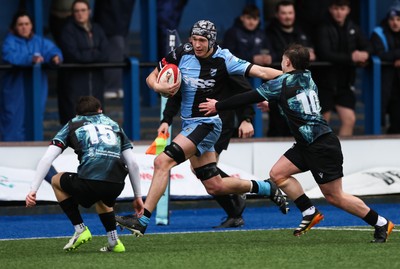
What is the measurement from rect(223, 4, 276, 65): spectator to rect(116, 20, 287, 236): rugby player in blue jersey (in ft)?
14.6

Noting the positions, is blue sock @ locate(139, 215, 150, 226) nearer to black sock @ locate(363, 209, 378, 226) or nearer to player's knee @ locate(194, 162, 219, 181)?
player's knee @ locate(194, 162, 219, 181)

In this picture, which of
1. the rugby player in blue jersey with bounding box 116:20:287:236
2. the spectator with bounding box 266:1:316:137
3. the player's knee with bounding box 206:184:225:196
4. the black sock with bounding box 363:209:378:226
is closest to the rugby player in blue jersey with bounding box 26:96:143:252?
the rugby player in blue jersey with bounding box 116:20:287:236

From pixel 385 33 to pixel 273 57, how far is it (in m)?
1.74

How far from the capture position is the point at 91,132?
11.5 m

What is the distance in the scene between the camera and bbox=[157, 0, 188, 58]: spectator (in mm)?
19062

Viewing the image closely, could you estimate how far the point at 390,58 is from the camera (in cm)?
1850

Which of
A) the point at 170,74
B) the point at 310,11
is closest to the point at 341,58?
the point at 310,11

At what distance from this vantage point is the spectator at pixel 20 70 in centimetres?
1702

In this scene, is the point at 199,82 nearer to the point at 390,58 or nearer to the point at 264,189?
the point at 264,189

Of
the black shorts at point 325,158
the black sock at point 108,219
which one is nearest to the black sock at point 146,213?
the black sock at point 108,219

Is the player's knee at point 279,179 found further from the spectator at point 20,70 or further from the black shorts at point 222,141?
the spectator at point 20,70

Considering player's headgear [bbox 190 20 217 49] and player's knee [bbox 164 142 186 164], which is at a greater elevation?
player's headgear [bbox 190 20 217 49]

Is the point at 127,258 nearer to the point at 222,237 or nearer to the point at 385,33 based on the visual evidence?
the point at 222,237

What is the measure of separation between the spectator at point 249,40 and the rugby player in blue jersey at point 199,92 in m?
4.44
